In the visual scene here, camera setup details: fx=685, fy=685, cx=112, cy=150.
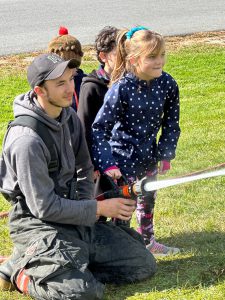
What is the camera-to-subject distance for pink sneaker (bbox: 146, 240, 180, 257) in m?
4.79

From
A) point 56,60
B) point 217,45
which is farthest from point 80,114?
point 217,45

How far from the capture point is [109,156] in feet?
15.0

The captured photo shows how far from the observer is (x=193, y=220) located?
207 inches

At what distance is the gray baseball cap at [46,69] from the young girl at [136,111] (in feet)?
1.59

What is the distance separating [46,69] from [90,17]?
11.9 meters

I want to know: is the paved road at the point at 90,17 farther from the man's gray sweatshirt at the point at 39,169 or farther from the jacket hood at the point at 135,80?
the man's gray sweatshirt at the point at 39,169

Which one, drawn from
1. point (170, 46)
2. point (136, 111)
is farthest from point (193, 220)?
point (170, 46)

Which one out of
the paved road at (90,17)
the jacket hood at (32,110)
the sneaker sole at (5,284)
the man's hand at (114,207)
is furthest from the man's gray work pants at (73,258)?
the paved road at (90,17)

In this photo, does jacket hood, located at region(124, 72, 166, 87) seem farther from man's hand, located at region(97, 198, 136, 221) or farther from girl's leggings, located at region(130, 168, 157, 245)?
man's hand, located at region(97, 198, 136, 221)

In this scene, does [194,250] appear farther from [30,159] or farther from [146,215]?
[30,159]

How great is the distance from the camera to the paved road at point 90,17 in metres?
14.0

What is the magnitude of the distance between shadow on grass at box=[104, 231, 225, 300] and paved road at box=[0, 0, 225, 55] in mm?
8623

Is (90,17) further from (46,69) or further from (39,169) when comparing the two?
(39,169)

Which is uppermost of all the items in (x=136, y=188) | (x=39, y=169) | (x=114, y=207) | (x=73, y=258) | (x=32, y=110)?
(x=32, y=110)
